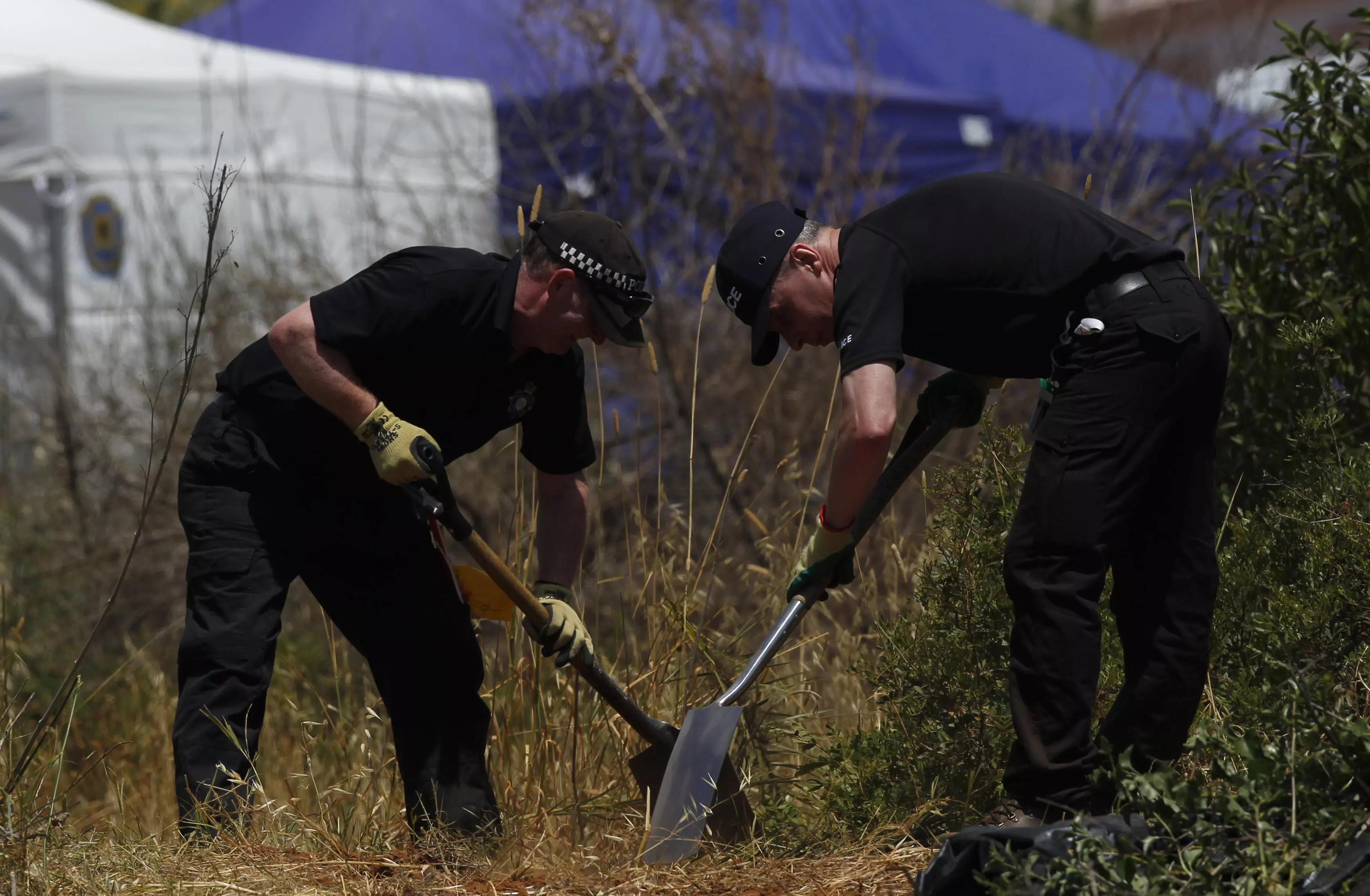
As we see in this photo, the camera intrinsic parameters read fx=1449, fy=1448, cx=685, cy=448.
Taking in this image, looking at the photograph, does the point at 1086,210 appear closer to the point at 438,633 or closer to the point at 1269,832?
the point at 1269,832

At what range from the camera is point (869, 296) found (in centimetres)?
296

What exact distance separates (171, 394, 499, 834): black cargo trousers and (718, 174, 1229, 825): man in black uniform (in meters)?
1.01

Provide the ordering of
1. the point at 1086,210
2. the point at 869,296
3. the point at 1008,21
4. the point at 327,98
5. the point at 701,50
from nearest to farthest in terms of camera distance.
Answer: the point at 869,296 → the point at 1086,210 → the point at 701,50 → the point at 327,98 → the point at 1008,21

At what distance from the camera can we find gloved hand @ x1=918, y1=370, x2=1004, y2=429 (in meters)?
3.51

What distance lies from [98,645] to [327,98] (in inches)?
125

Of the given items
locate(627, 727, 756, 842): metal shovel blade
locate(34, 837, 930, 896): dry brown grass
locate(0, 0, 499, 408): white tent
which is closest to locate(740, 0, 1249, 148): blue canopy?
locate(0, 0, 499, 408): white tent

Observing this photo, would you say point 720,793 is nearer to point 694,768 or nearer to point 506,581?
point 694,768

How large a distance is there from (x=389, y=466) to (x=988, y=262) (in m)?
1.40

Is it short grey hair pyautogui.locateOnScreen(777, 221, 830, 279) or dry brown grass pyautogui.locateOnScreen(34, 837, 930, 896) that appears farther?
short grey hair pyautogui.locateOnScreen(777, 221, 830, 279)

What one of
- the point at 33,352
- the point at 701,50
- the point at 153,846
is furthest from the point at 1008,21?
the point at 153,846

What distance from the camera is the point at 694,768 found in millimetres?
3344

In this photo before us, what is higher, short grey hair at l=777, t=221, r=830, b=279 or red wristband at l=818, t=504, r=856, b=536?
short grey hair at l=777, t=221, r=830, b=279

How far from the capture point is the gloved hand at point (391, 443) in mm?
3271

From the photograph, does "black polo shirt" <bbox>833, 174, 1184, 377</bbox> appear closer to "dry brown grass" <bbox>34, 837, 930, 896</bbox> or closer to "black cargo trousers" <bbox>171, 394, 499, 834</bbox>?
"dry brown grass" <bbox>34, 837, 930, 896</bbox>
